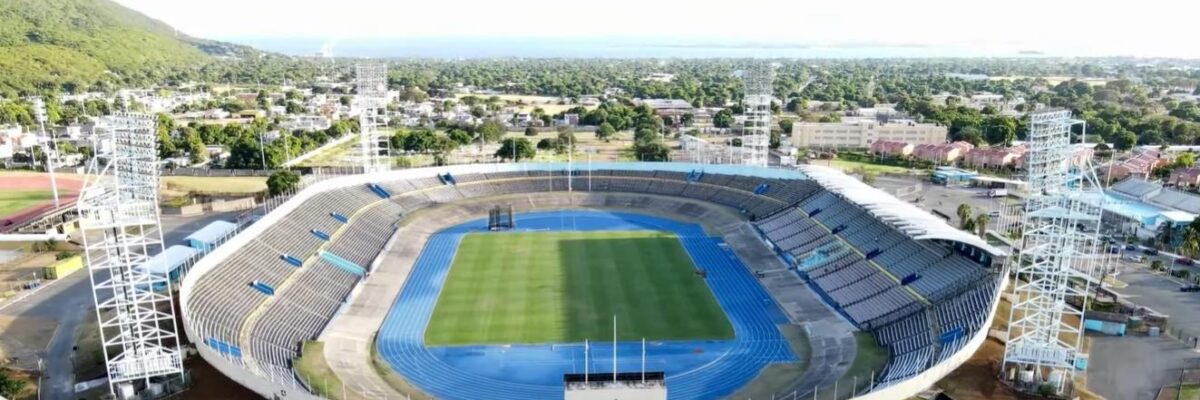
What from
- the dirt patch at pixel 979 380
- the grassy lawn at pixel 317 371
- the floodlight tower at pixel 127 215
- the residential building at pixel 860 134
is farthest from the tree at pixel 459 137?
the dirt patch at pixel 979 380

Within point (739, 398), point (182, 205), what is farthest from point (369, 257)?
point (739, 398)

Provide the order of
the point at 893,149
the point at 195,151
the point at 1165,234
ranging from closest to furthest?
the point at 1165,234, the point at 195,151, the point at 893,149

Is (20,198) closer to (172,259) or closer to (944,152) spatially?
(172,259)

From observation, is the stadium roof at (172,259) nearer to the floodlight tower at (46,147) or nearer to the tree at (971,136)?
the floodlight tower at (46,147)

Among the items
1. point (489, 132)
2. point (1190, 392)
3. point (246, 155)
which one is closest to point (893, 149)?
point (489, 132)

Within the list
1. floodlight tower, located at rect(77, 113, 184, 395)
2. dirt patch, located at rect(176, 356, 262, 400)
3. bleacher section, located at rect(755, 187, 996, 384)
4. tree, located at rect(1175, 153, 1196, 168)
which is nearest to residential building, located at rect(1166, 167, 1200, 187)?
tree, located at rect(1175, 153, 1196, 168)

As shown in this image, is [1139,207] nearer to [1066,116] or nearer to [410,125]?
[1066,116]

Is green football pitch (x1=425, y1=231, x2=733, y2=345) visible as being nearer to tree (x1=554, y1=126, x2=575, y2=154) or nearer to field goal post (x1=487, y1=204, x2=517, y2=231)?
field goal post (x1=487, y1=204, x2=517, y2=231)
